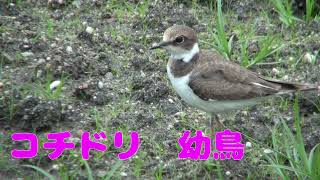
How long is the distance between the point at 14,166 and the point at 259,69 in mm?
2606

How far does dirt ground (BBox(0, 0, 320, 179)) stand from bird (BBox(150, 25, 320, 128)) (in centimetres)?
34

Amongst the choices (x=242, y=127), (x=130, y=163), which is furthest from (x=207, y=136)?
(x=130, y=163)

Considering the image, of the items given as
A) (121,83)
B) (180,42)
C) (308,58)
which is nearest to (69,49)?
(121,83)

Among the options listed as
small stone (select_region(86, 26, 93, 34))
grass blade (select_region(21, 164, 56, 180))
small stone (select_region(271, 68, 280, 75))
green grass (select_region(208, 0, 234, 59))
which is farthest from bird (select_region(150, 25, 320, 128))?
small stone (select_region(86, 26, 93, 34))

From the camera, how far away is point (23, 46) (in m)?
Result: 6.00

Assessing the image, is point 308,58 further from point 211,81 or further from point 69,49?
point 69,49

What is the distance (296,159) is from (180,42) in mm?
1282

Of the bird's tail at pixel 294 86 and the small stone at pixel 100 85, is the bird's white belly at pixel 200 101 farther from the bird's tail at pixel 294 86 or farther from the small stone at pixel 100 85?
the small stone at pixel 100 85

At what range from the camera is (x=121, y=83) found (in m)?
5.84

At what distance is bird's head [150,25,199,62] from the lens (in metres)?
4.97

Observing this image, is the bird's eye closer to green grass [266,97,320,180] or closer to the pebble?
green grass [266,97,320,180]

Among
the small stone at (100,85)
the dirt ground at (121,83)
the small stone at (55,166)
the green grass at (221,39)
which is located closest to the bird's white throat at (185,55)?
the dirt ground at (121,83)

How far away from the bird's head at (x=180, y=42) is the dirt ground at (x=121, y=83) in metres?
0.68

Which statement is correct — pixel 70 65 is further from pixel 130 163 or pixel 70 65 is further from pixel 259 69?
A: pixel 259 69
